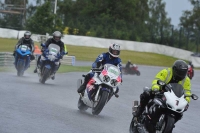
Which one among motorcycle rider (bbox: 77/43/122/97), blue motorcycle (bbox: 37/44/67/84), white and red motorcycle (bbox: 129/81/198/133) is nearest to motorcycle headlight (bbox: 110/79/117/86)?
motorcycle rider (bbox: 77/43/122/97)

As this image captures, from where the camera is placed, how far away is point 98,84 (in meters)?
14.0

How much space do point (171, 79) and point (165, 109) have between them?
0.61 m

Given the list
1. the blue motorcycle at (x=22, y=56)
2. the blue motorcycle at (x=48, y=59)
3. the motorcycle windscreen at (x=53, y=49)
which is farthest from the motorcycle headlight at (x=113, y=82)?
the blue motorcycle at (x=22, y=56)

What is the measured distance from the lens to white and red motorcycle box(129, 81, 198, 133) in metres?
9.75

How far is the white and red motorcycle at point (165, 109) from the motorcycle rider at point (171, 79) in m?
0.14

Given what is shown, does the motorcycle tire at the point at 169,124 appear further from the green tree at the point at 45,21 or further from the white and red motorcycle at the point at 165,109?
the green tree at the point at 45,21

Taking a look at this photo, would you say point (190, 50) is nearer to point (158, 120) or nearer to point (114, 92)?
point (114, 92)

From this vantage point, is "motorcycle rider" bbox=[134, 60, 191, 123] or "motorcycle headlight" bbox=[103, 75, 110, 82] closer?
"motorcycle rider" bbox=[134, 60, 191, 123]

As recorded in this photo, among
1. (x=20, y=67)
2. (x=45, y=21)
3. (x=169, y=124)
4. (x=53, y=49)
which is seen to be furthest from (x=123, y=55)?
(x=169, y=124)

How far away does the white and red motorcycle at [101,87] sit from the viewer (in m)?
13.9

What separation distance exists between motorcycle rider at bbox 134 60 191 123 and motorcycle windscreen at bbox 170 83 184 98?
18 cm

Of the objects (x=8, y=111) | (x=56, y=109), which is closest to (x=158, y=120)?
(x=8, y=111)

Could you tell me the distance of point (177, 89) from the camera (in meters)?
9.98

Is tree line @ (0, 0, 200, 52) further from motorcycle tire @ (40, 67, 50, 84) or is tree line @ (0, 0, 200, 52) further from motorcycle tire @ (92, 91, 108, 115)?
motorcycle tire @ (92, 91, 108, 115)
